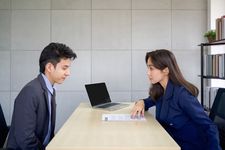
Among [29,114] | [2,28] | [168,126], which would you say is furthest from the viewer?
[2,28]

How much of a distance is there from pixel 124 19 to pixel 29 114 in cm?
266

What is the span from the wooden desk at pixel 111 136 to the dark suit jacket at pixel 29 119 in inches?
6.1

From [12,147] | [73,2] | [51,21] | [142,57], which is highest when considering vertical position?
[73,2]

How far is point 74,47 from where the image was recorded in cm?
408

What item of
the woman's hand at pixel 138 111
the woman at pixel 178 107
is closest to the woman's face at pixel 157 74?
the woman at pixel 178 107

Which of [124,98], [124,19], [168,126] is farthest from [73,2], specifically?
[168,126]

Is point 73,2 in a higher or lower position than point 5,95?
higher

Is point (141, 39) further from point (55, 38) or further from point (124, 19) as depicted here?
point (55, 38)

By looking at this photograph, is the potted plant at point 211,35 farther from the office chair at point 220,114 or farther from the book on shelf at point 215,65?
the office chair at point 220,114

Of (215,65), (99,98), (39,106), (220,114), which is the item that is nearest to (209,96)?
(215,65)

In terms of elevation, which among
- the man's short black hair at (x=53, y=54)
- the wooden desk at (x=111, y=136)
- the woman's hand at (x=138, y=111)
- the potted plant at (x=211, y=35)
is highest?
the potted plant at (x=211, y=35)

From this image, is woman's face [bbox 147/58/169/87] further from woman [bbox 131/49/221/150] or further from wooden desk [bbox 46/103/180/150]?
wooden desk [bbox 46/103/180/150]

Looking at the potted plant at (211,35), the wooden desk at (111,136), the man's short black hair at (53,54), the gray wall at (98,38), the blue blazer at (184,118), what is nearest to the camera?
the wooden desk at (111,136)

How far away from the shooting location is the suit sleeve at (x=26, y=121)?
1729 mm
